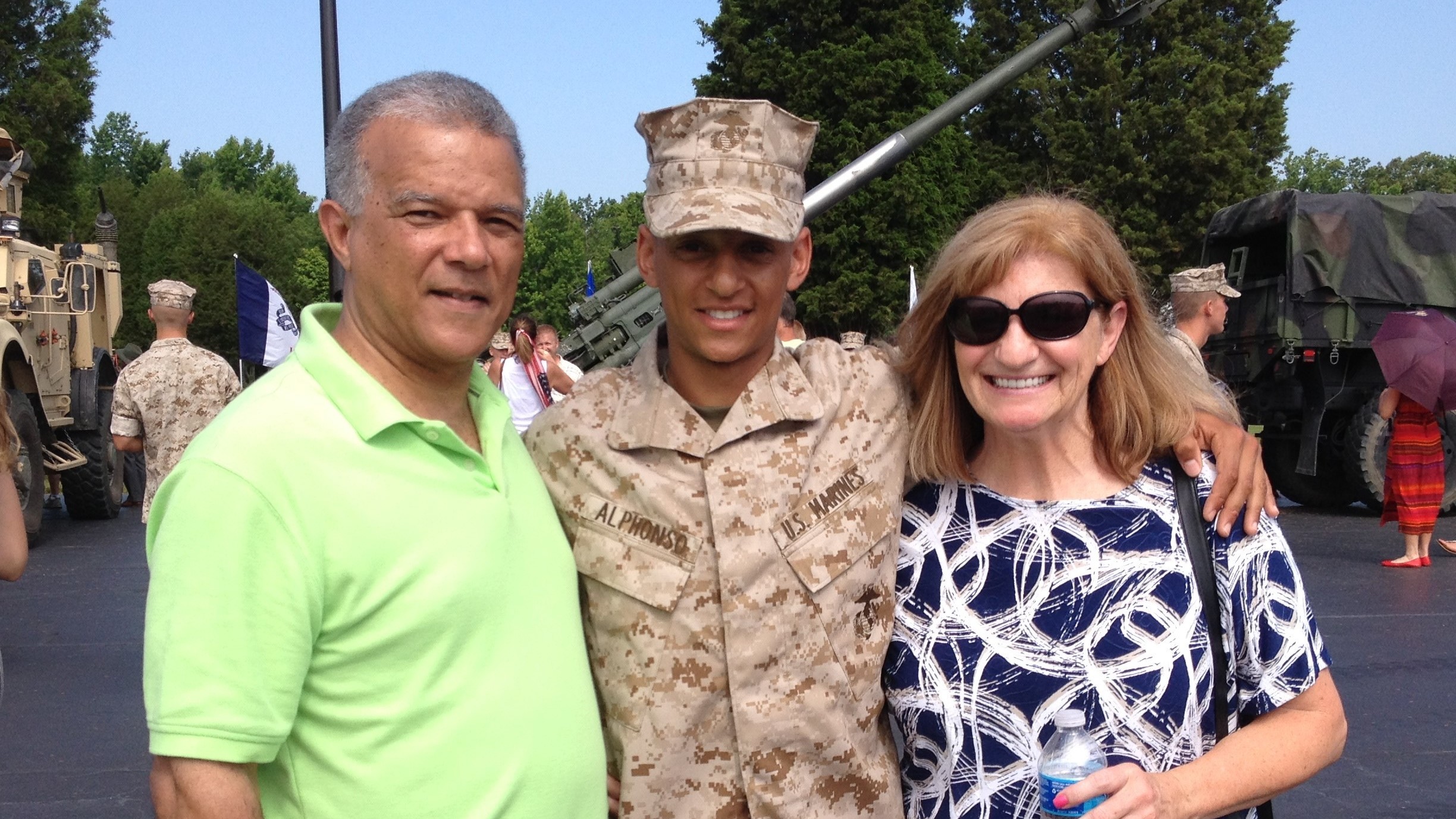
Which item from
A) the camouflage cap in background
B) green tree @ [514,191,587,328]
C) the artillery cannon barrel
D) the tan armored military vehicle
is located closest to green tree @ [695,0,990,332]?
the artillery cannon barrel

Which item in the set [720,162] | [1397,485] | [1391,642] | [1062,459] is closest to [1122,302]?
[1062,459]

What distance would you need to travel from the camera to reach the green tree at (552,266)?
6012cm

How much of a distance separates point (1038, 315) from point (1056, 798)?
0.80 metres

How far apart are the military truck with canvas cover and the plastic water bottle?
37.2 ft

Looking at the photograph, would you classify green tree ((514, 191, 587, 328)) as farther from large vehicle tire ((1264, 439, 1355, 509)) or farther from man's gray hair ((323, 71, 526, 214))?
man's gray hair ((323, 71, 526, 214))

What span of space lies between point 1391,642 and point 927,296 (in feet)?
19.4

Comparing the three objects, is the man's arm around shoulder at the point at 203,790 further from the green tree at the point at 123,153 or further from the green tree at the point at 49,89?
the green tree at the point at 123,153

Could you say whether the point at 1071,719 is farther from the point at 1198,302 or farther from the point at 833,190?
the point at 833,190

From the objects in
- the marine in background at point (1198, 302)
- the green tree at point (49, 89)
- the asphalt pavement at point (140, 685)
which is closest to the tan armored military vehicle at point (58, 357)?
the asphalt pavement at point (140, 685)

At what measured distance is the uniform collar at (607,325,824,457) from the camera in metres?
2.29

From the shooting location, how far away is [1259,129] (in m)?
33.3

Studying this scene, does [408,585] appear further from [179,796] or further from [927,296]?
[927,296]

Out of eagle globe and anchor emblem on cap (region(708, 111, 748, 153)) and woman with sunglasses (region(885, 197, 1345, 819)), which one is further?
eagle globe and anchor emblem on cap (region(708, 111, 748, 153))

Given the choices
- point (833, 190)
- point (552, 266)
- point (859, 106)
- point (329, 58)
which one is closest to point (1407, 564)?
point (833, 190)
